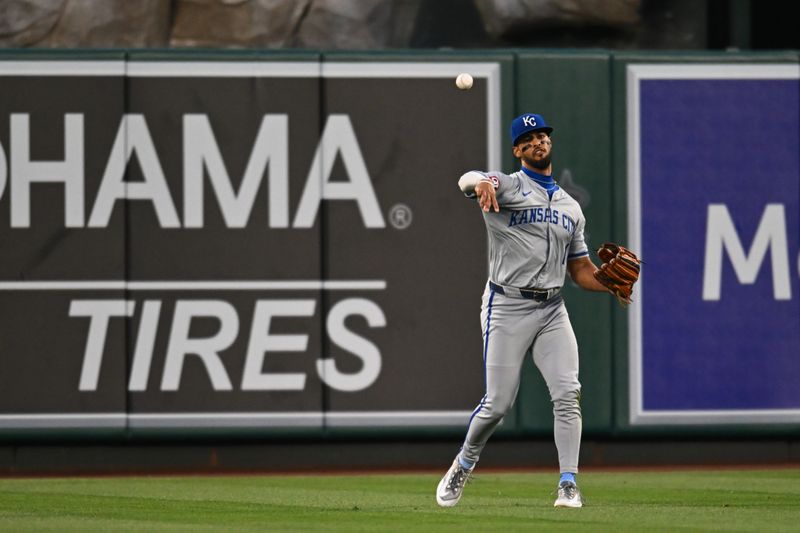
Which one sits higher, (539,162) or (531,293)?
(539,162)

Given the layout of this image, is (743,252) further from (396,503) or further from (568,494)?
(568,494)

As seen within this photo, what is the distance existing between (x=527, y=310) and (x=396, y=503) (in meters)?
1.40

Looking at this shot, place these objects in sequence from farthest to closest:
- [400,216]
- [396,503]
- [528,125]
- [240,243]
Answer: [400,216] → [240,243] → [396,503] → [528,125]

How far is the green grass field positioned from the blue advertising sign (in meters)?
1.05

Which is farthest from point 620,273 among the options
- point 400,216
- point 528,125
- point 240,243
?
point 240,243

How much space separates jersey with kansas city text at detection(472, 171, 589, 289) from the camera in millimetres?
7875

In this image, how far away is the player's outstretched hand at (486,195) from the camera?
7543 mm

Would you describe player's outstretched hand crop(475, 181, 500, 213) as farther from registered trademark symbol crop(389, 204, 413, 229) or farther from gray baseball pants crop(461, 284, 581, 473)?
registered trademark symbol crop(389, 204, 413, 229)

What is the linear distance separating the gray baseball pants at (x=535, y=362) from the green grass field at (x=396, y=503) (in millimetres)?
361

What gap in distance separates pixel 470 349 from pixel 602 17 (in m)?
2.94

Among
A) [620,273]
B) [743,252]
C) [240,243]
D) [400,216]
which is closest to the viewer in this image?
[620,273]

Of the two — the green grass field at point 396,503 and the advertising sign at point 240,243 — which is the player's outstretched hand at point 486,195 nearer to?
the green grass field at point 396,503

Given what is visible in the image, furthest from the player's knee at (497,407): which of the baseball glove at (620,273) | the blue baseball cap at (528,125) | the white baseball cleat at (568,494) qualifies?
the blue baseball cap at (528,125)

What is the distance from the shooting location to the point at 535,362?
7777 millimetres
